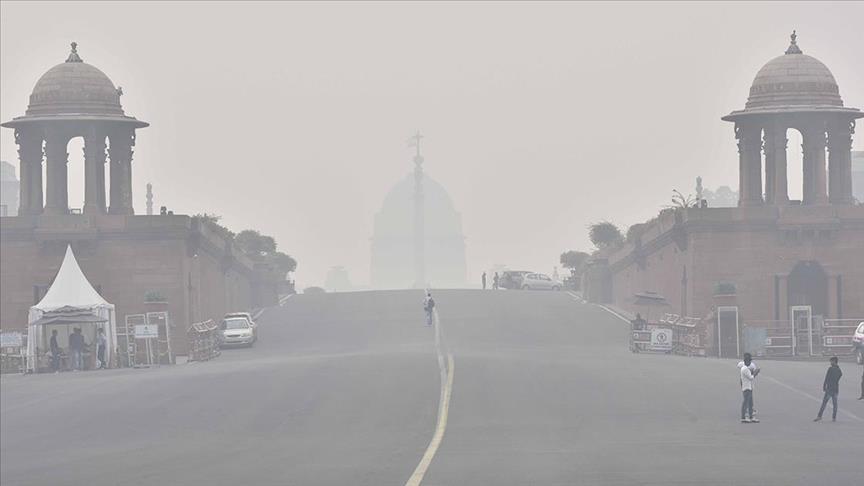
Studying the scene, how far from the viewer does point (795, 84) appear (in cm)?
8688

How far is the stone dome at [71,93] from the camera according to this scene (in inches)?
3410

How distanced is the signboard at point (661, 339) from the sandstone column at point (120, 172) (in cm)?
2795

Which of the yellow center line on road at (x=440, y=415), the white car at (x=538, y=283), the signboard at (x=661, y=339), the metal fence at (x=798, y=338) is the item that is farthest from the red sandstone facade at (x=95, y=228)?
the white car at (x=538, y=283)

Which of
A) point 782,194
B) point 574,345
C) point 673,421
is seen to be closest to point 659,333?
point 574,345

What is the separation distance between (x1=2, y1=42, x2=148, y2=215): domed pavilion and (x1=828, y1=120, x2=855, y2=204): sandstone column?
3294 cm

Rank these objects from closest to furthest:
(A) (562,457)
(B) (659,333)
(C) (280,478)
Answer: (C) (280,478), (A) (562,457), (B) (659,333)

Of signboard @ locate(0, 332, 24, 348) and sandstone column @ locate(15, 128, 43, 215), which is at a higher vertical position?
sandstone column @ locate(15, 128, 43, 215)

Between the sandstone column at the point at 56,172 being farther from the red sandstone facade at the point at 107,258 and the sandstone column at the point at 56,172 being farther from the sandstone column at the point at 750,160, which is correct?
the sandstone column at the point at 750,160

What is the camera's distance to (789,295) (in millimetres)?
83000

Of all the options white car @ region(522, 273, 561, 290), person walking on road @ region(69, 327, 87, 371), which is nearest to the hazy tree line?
white car @ region(522, 273, 561, 290)

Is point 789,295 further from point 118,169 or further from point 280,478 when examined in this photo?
point 280,478

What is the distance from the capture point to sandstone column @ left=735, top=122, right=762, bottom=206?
88.0 metres

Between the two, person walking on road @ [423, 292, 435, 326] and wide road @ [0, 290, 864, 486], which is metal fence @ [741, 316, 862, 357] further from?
person walking on road @ [423, 292, 435, 326]

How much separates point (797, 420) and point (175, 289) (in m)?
42.4
